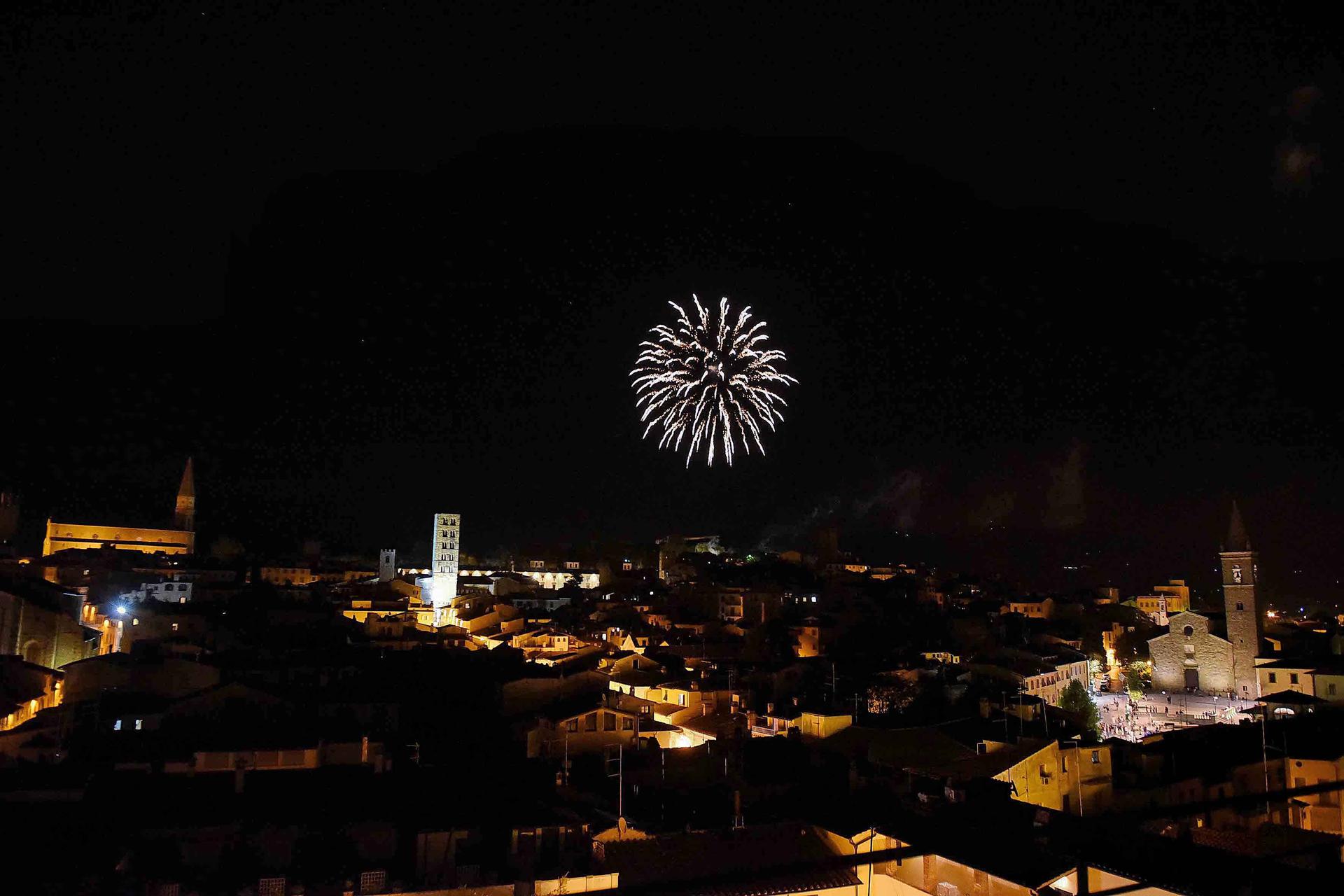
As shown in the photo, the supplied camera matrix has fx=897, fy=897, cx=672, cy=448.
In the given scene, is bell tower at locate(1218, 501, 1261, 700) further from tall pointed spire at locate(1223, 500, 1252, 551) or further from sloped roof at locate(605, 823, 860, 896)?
sloped roof at locate(605, 823, 860, 896)

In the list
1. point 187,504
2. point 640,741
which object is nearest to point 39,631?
point 640,741

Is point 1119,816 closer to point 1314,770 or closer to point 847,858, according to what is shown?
point 847,858

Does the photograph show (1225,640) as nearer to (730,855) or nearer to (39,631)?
(730,855)

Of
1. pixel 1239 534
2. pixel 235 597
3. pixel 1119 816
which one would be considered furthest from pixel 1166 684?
pixel 1119 816

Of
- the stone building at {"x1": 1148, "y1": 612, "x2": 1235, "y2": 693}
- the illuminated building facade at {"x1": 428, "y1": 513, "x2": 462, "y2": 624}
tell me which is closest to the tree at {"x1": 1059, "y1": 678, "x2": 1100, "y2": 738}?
the stone building at {"x1": 1148, "y1": 612, "x2": 1235, "y2": 693}

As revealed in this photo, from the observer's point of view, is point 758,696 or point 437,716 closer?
point 437,716

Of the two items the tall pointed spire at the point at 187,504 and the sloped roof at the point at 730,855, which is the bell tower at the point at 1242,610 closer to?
the sloped roof at the point at 730,855

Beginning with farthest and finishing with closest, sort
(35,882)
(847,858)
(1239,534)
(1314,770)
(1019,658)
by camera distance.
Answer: (1239,534) → (1019,658) → (1314,770) → (35,882) → (847,858)
